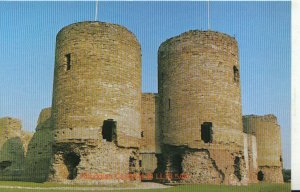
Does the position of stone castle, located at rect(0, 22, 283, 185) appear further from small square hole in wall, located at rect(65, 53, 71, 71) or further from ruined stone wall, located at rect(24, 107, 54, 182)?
ruined stone wall, located at rect(24, 107, 54, 182)

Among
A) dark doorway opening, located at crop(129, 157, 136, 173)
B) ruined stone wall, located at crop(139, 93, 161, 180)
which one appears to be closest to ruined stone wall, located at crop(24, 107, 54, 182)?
ruined stone wall, located at crop(139, 93, 161, 180)

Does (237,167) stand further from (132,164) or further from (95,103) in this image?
(95,103)

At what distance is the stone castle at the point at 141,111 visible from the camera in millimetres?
18719

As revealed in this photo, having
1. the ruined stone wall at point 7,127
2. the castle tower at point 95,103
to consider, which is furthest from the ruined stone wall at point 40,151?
the castle tower at point 95,103

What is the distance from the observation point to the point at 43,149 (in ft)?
94.0

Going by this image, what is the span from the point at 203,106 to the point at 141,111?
3.73m

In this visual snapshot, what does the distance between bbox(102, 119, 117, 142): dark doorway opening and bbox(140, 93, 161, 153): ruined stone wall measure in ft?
12.3

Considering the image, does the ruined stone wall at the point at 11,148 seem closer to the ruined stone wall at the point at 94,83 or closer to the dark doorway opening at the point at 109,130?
the ruined stone wall at the point at 94,83

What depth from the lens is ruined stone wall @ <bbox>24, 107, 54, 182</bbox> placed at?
27.8 meters

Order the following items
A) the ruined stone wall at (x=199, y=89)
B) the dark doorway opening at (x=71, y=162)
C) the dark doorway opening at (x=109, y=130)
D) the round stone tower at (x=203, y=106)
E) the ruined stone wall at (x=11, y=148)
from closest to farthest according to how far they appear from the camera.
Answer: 1. the dark doorway opening at (x=71, y=162)
2. the dark doorway opening at (x=109, y=130)
3. the round stone tower at (x=203, y=106)
4. the ruined stone wall at (x=199, y=89)
5. the ruined stone wall at (x=11, y=148)

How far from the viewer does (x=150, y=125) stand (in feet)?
75.1

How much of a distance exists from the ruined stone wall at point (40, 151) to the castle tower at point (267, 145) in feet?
50.5

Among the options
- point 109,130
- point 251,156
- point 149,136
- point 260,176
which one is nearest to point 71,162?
point 109,130
